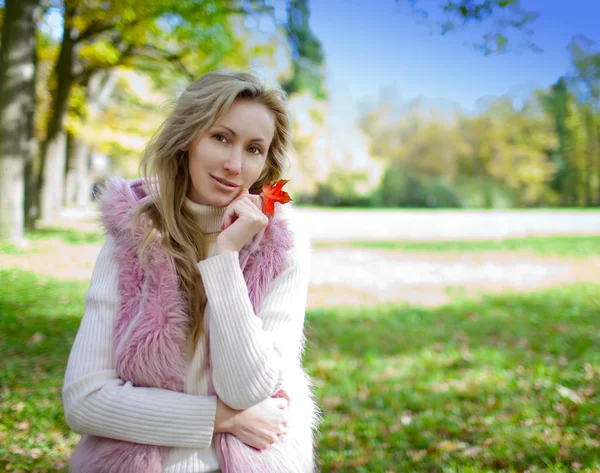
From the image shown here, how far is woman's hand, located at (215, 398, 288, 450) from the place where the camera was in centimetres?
158

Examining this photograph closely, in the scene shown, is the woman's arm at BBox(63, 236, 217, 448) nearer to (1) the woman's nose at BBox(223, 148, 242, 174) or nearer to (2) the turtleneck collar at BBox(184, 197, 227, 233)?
(2) the turtleneck collar at BBox(184, 197, 227, 233)

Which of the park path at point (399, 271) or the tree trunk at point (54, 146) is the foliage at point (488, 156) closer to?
the park path at point (399, 271)

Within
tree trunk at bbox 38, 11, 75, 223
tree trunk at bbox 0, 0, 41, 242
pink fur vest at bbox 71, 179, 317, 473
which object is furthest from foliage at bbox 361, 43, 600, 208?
pink fur vest at bbox 71, 179, 317, 473

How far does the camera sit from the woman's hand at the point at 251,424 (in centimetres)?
158

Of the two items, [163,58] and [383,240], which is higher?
[163,58]

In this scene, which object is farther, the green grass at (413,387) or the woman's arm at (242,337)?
the green grass at (413,387)

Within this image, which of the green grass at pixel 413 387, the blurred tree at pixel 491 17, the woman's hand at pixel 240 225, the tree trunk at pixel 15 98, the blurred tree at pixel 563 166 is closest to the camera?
the woman's hand at pixel 240 225

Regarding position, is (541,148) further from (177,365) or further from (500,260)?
(177,365)

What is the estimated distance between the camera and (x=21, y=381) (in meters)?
3.71

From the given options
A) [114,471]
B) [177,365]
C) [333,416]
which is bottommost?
[333,416]

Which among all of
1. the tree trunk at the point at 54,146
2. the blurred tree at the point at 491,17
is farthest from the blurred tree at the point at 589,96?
the tree trunk at the point at 54,146

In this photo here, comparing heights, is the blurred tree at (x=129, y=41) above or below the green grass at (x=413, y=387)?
above

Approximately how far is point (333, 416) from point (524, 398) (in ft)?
5.04

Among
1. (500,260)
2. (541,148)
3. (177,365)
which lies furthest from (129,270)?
(541,148)
